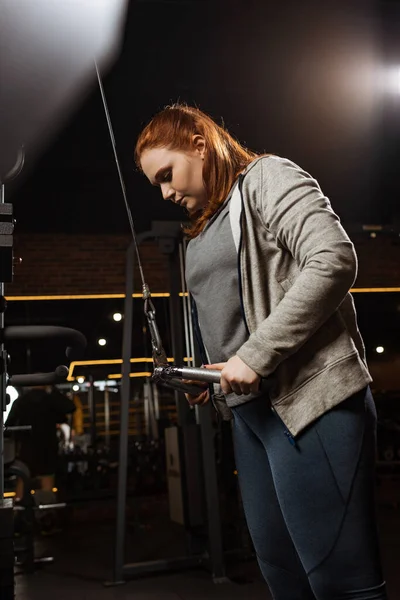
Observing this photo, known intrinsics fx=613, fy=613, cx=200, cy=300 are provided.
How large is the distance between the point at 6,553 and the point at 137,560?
2.96 meters

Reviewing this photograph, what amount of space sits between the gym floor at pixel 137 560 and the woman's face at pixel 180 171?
2505 mm

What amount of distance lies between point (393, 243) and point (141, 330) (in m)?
3.34

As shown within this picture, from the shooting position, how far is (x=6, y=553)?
1.33 metres

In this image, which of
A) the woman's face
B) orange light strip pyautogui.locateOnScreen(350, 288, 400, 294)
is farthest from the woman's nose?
orange light strip pyautogui.locateOnScreen(350, 288, 400, 294)

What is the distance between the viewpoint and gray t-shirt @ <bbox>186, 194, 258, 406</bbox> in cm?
107

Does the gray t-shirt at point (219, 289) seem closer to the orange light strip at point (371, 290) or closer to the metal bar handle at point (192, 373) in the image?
the metal bar handle at point (192, 373)

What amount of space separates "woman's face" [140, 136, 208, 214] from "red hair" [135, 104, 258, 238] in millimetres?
10

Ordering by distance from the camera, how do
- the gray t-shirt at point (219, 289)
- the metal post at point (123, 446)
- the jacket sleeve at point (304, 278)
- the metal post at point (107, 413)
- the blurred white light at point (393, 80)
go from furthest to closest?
the metal post at point (107, 413)
the blurred white light at point (393, 80)
the metal post at point (123, 446)
the gray t-shirt at point (219, 289)
the jacket sleeve at point (304, 278)

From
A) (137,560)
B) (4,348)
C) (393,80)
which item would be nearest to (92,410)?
(137,560)

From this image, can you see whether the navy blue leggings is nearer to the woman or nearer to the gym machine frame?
the woman

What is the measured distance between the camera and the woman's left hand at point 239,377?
0.94 meters

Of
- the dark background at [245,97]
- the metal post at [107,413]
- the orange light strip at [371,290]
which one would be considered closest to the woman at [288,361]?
the dark background at [245,97]

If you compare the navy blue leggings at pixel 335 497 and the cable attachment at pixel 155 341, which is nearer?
the navy blue leggings at pixel 335 497

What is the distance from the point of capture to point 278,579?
1.10 meters
